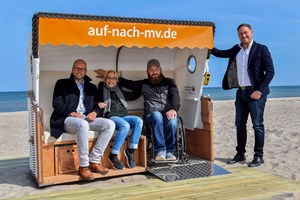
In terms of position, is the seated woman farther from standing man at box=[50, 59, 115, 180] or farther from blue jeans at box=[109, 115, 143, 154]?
standing man at box=[50, 59, 115, 180]

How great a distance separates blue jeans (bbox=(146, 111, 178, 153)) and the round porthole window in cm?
105

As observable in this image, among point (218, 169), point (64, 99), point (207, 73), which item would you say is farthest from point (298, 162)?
point (64, 99)

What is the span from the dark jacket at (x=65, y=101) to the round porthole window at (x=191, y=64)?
66.2 inches

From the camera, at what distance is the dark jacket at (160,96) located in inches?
213

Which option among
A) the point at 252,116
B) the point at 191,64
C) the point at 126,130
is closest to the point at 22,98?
the point at 191,64

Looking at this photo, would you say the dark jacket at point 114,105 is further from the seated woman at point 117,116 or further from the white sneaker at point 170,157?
the white sneaker at point 170,157

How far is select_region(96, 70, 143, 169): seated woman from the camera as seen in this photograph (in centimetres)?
492

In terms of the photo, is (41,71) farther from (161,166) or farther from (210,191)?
(210,191)


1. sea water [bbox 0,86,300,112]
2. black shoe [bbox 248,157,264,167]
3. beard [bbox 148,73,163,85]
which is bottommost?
sea water [bbox 0,86,300,112]

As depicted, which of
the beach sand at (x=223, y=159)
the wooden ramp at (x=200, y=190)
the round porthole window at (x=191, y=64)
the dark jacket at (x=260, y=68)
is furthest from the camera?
the round porthole window at (x=191, y=64)

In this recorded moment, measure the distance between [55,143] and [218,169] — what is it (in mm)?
2216

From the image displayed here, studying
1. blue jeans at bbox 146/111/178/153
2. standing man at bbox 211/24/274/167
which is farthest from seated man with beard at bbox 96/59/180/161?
standing man at bbox 211/24/274/167

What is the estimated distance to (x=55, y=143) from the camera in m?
4.71

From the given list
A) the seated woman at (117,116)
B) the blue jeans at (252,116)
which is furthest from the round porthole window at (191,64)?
the seated woman at (117,116)
